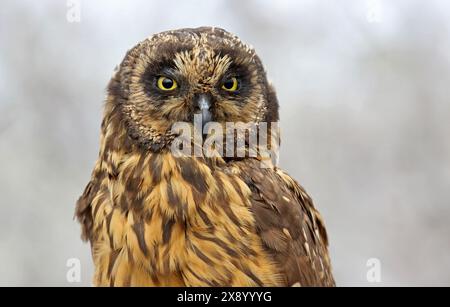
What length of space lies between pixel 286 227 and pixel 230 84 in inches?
22.3

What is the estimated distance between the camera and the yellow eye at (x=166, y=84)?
2514mm

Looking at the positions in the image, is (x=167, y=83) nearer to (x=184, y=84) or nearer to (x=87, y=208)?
(x=184, y=84)

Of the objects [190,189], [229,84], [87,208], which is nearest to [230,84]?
[229,84]

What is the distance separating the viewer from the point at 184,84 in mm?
2498

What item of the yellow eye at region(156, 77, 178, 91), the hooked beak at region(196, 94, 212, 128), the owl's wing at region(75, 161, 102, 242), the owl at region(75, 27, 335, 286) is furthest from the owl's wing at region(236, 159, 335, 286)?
the owl's wing at region(75, 161, 102, 242)

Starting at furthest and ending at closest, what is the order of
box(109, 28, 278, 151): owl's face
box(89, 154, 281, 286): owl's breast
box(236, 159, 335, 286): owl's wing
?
box(109, 28, 278, 151): owl's face → box(236, 159, 335, 286): owl's wing → box(89, 154, 281, 286): owl's breast

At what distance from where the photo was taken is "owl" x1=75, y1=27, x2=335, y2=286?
228 cm

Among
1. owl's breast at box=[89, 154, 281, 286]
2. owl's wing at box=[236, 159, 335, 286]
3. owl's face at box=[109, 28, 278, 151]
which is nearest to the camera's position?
owl's breast at box=[89, 154, 281, 286]

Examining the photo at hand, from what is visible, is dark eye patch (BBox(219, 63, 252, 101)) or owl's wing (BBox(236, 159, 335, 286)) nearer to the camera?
owl's wing (BBox(236, 159, 335, 286))

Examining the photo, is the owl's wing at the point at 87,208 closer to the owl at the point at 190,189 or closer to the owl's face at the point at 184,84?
the owl at the point at 190,189

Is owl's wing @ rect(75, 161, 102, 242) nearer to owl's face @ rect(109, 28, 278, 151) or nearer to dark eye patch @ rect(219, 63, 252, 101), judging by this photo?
owl's face @ rect(109, 28, 278, 151)

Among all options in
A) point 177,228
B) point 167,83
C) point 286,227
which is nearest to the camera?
point 177,228

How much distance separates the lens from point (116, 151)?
2506 millimetres
